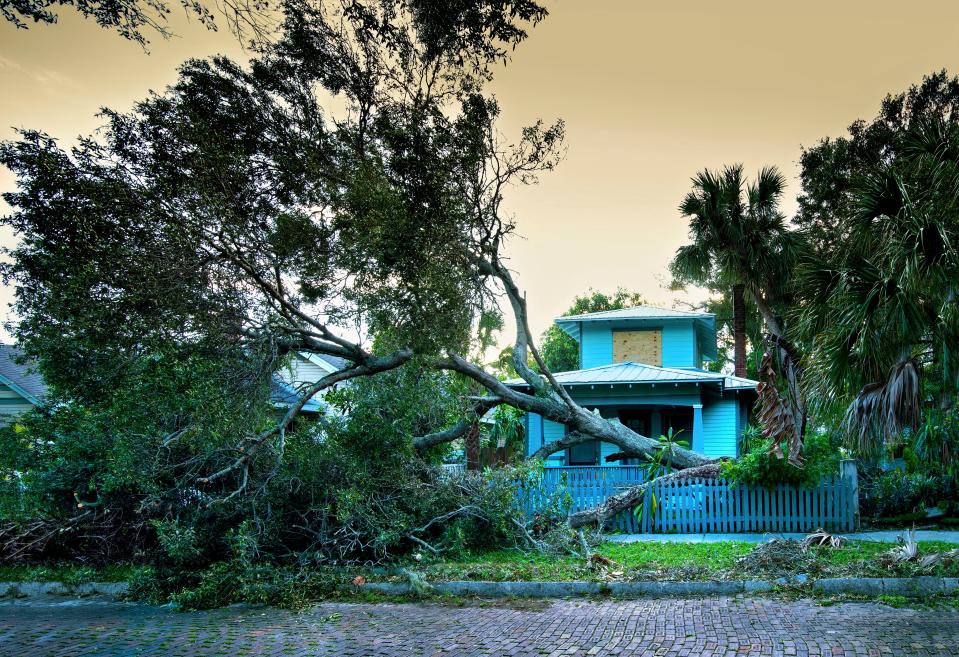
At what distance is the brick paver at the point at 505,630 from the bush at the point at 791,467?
510 centimetres

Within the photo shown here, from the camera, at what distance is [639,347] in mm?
24734

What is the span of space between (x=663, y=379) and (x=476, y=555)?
11.2 metres

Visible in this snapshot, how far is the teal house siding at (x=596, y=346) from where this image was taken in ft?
81.5

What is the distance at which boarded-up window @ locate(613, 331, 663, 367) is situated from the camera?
24.6 meters

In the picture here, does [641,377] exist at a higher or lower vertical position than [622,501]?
higher

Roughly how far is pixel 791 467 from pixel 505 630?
7703 millimetres

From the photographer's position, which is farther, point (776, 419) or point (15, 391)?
point (15, 391)

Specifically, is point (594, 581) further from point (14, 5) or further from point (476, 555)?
point (14, 5)

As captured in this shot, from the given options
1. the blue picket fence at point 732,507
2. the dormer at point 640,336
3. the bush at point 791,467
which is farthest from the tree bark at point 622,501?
the dormer at point 640,336

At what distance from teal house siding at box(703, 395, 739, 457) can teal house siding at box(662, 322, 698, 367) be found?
2.35 m

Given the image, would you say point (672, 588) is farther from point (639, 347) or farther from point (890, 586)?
point (639, 347)

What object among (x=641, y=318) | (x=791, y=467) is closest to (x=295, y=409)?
(x=791, y=467)

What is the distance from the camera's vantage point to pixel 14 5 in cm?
567

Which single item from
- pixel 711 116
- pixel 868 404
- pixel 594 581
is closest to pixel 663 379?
pixel 711 116
